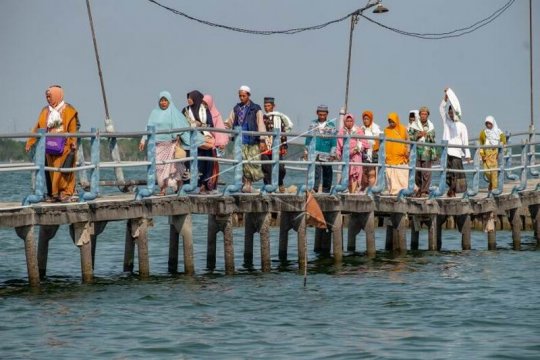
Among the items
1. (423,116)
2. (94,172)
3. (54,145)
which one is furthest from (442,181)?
(54,145)

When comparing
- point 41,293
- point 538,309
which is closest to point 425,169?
point 538,309

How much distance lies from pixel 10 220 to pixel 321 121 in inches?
262

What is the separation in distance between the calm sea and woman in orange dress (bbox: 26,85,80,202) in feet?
4.43

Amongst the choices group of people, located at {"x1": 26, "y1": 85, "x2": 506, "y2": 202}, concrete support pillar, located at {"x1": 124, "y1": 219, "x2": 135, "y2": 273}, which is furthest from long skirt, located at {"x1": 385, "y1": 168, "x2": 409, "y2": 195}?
concrete support pillar, located at {"x1": 124, "y1": 219, "x2": 135, "y2": 273}

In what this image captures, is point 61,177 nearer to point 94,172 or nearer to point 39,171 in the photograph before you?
point 94,172

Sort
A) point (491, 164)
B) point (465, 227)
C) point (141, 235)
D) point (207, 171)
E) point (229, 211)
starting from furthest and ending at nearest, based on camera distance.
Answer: point (491, 164) → point (465, 227) → point (207, 171) → point (229, 211) → point (141, 235)

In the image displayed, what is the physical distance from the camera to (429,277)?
23.2m

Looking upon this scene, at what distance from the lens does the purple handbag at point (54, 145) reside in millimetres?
19734

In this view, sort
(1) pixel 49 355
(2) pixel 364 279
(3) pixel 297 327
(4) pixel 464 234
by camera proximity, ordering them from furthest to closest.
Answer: (4) pixel 464 234
(2) pixel 364 279
(3) pixel 297 327
(1) pixel 49 355

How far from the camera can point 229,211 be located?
21562 millimetres

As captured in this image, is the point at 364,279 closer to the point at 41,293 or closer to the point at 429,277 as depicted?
the point at 429,277

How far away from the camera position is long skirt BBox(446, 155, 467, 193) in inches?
1034

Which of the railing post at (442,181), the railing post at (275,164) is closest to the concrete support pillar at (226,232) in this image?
the railing post at (275,164)

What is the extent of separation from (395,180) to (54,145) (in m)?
7.35
